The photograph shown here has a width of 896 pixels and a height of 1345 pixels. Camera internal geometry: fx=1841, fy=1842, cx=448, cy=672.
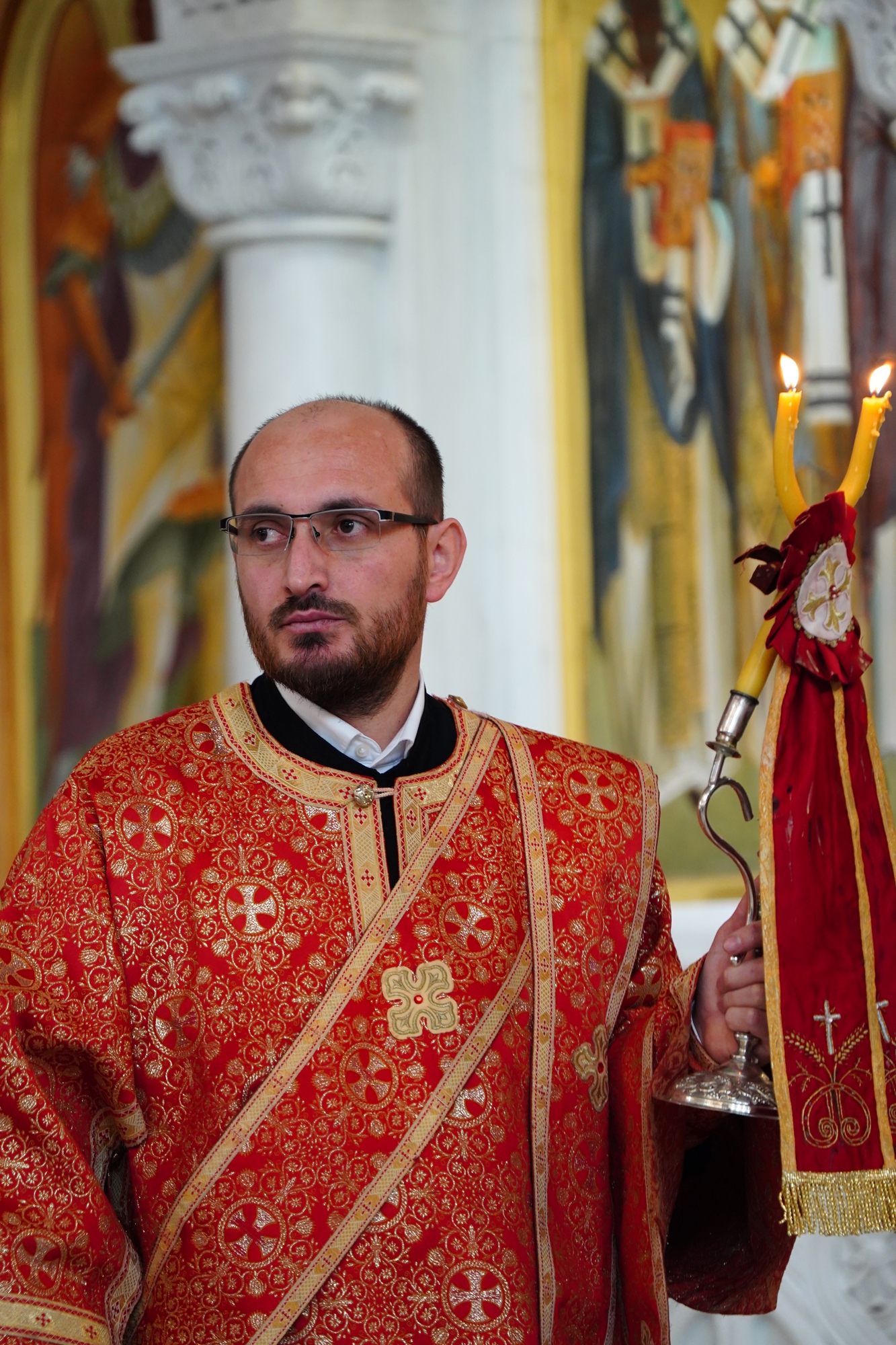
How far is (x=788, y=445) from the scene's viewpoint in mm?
2426

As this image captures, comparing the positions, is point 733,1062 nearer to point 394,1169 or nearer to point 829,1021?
point 829,1021

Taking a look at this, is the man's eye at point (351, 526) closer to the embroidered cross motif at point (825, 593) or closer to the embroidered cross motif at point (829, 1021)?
the embroidered cross motif at point (825, 593)

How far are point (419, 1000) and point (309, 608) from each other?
55 centimetres

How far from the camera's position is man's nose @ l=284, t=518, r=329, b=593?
2502 millimetres

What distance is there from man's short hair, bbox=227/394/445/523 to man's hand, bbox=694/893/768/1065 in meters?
0.74

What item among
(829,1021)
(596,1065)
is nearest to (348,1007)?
(596,1065)

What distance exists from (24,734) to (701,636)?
2377mm

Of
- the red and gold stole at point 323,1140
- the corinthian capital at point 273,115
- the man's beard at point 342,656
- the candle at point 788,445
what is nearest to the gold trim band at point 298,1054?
the red and gold stole at point 323,1140

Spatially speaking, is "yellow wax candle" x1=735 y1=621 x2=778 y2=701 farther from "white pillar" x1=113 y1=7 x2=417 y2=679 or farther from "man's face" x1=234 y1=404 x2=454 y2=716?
"white pillar" x1=113 y1=7 x2=417 y2=679

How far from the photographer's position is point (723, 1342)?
4.17 metres

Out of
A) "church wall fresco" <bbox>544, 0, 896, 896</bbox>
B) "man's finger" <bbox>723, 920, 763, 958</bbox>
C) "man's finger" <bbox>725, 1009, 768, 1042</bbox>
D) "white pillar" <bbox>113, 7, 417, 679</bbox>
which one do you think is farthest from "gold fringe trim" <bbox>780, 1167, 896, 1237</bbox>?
"white pillar" <bbox>113, 7, 417, 679</bbox>

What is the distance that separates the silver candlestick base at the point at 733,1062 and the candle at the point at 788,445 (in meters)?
0.26

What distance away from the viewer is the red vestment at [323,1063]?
2.34 m

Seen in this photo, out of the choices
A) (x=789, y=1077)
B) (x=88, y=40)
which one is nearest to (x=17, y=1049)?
(x=789, y=1077)
